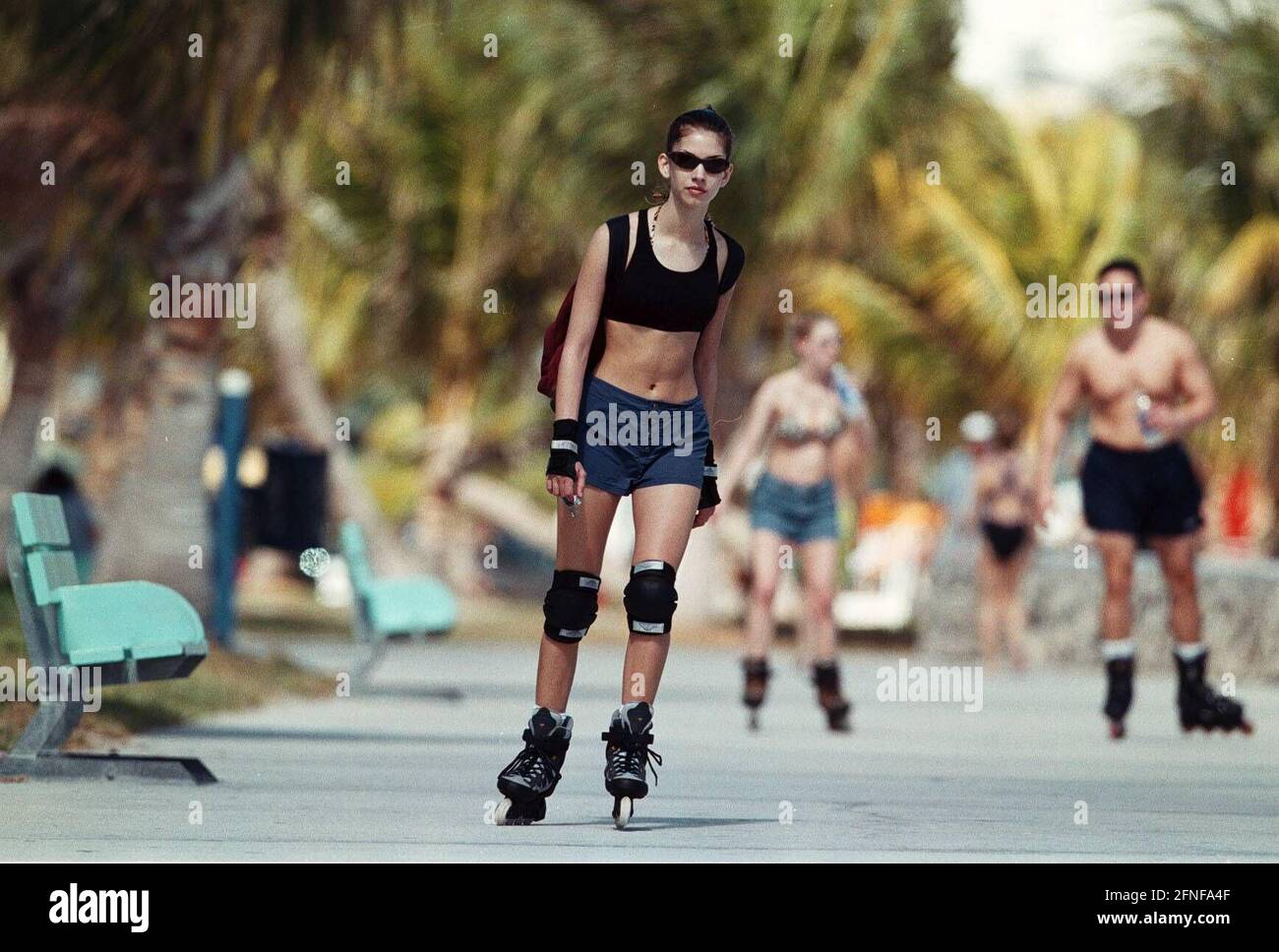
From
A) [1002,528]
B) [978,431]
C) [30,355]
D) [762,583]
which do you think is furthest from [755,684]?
[978,431]

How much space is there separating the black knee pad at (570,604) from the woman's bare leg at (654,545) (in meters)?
0.14

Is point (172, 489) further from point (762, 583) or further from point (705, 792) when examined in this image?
point (705, 792)

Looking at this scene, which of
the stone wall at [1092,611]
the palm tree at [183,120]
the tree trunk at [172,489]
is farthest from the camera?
the stone wall at [1092,611]

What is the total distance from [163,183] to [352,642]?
853cm

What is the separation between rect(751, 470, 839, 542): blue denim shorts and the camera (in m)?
12.4

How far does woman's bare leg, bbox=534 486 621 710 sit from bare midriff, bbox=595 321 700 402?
0.32 metres

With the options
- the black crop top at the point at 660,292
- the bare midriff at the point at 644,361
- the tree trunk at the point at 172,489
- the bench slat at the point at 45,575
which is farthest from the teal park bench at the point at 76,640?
the tree trunk at the point at 172,489

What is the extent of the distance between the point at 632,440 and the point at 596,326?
0.34 meters

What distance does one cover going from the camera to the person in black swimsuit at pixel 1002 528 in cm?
1906

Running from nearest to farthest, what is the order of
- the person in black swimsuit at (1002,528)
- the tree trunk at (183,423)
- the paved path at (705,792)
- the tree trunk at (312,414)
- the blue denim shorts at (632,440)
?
the paved path at (705,792) → the blue denim shorts at (632,440) → the tree trunk at (183,423) → the person in black swimsuit at (1002,528) → the tree trunk at (312,414)

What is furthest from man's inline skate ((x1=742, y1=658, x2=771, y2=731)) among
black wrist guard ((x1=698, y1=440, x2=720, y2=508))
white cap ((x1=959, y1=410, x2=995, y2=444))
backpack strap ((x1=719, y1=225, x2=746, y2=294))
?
white cap ((x1=959, y1=410, x2=995, y2=444))

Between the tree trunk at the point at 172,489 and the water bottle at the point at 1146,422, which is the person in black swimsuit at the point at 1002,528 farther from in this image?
the water bottle at the point at 1146,422

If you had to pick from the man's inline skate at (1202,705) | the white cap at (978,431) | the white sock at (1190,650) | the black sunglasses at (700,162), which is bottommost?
the man's inline skate at (1202,705)

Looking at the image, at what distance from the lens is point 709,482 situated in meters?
7.67
